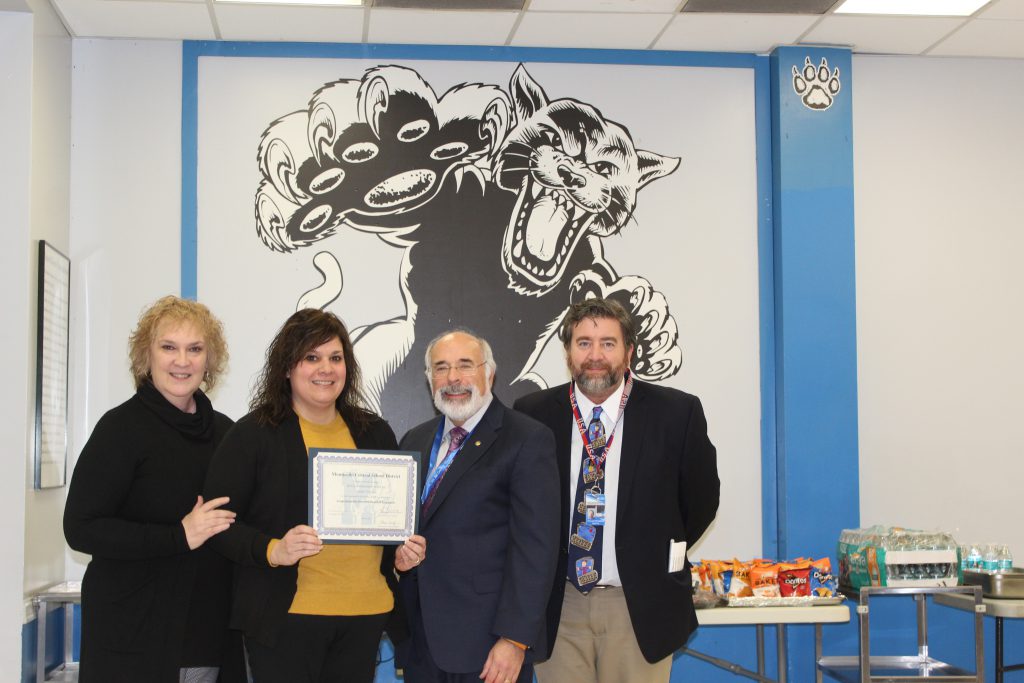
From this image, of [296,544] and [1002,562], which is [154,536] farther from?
[1002,562]

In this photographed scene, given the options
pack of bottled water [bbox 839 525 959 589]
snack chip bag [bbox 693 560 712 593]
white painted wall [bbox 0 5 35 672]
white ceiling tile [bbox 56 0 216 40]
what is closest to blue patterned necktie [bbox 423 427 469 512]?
snack chip bag [bbox 693 560 712 593]

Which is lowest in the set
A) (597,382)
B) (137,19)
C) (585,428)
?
(585,428)

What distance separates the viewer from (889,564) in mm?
4367

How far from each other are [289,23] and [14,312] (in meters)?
1.77

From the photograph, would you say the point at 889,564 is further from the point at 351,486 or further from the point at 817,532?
the point at 351,486

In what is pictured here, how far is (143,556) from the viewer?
9.27ft

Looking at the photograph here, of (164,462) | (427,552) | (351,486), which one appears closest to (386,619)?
(427,552)

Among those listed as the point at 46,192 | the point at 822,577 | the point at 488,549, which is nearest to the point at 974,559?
the point at 822,577

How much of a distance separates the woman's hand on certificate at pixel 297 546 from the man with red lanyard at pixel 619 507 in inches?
33.8

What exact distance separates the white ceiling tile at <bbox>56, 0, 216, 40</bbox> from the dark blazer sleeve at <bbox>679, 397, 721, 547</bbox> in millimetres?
2872

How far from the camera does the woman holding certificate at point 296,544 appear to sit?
2750 mm

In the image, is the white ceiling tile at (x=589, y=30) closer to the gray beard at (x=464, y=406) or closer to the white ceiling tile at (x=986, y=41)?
the white ceiling tile at (x=986, y=41)

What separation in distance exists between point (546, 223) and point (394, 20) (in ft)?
3.90

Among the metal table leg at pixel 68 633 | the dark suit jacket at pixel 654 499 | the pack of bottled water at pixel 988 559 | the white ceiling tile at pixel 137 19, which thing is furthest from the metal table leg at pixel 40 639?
the pack of bottled water at pixel 988 559
